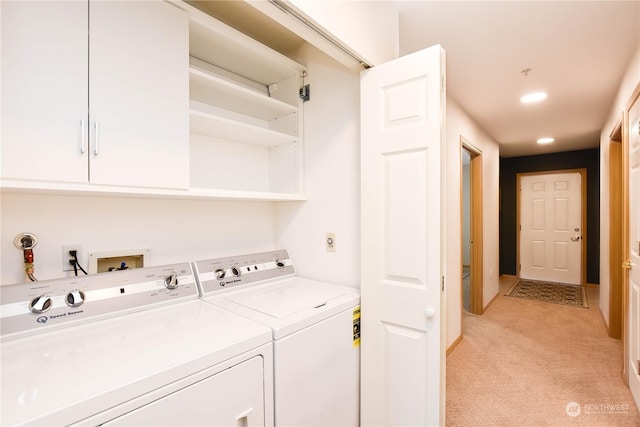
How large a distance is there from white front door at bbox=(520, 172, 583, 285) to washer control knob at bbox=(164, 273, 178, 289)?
6104 millimetres

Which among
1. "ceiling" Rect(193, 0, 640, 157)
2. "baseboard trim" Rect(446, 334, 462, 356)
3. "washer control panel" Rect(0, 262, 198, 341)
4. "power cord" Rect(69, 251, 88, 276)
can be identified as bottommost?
"baseboard trim" Rect(446, 334, 462, 356)

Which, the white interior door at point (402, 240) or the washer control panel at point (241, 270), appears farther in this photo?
the washer control panel at point (241, 270)

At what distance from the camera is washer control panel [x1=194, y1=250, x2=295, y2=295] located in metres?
1.50

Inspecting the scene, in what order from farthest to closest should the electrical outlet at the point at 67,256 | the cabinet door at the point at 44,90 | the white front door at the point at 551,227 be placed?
1. the white front door at the point at 551,227
2. the electrical outlet at the point at 67,256
3. the cabinet door at the point at 44,90

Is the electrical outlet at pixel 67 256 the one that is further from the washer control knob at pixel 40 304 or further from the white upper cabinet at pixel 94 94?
the white upper cabinet at pixel 94 94

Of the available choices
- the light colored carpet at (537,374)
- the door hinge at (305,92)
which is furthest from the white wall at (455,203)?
the door hinge at (305,92)

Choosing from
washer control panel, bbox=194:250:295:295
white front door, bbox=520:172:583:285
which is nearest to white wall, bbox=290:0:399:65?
washer control panel, bbox=194:250:295:295

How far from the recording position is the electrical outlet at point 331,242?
1766 millimetres

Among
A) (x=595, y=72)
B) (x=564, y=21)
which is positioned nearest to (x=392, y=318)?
(x=564, y=21)

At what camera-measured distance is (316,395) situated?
1.26 m

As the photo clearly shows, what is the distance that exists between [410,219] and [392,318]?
1.56 feet

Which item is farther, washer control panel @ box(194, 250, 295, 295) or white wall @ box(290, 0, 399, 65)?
washer control panel @ box(194, 250, 295, 295)

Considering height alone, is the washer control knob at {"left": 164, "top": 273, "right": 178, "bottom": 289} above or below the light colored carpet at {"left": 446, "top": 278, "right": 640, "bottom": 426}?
above

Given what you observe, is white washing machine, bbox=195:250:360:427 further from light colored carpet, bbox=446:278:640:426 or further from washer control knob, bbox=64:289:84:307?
light colored carpet, bbox=446:278:640:426
